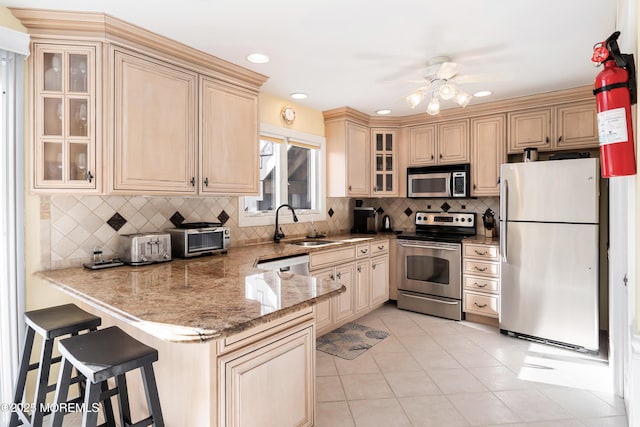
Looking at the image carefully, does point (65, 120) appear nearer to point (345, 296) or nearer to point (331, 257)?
point (331, 257)

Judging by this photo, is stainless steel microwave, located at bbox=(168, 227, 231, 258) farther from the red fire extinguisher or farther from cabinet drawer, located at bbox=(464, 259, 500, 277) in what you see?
cabinet drawer, located at bbox=(464, 259, 500, 277)

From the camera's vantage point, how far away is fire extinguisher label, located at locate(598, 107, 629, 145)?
3.85ft

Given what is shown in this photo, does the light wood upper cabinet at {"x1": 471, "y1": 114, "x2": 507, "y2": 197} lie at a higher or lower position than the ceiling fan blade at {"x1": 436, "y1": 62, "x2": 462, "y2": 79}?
lower

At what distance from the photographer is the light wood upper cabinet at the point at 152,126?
2059 millimetres

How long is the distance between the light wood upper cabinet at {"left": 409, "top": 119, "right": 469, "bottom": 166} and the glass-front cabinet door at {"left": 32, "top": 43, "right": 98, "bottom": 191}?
3.45 m

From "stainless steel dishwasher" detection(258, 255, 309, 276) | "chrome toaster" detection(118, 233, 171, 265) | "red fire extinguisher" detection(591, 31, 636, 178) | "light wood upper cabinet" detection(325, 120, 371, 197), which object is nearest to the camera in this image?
"red fire extinguisher" detection(591, 31, 636, 178)

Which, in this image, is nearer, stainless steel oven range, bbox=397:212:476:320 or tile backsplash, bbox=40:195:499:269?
tile backsplash, bbox=40:195:499:269

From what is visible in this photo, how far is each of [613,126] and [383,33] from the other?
1.44 metres

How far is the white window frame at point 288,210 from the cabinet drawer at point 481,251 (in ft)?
5.49

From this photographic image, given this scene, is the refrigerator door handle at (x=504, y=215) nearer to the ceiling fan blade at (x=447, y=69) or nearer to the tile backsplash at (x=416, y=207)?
the tile backsplash at (x=416, y=207)

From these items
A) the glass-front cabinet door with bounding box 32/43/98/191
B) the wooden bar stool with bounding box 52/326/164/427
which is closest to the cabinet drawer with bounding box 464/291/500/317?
the wooden bar stool with bounding box 52/326/164/427

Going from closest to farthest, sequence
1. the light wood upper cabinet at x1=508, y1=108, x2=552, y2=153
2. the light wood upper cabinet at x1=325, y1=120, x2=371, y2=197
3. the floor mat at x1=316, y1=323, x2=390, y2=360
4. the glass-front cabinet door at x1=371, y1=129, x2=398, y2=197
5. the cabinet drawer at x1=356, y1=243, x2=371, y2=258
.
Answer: the floor mat at x1=316, y1=323, x2=390, y2=360
the light wood upper cabinet at x1=508, y1=108, x2=552, y2=153
the cabinet drawer at x1=356, y1=243, x2=371, y2=258
the light wood upper cabinet at x1=325, y1=120, x2=371, y2=197
the glass-front cabinet door at x1=371, y1=129, x2=398, y2=197

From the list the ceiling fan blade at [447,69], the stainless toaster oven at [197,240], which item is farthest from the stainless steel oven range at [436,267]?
the stainless toaster oven at [197,240]

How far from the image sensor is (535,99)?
136 inches
